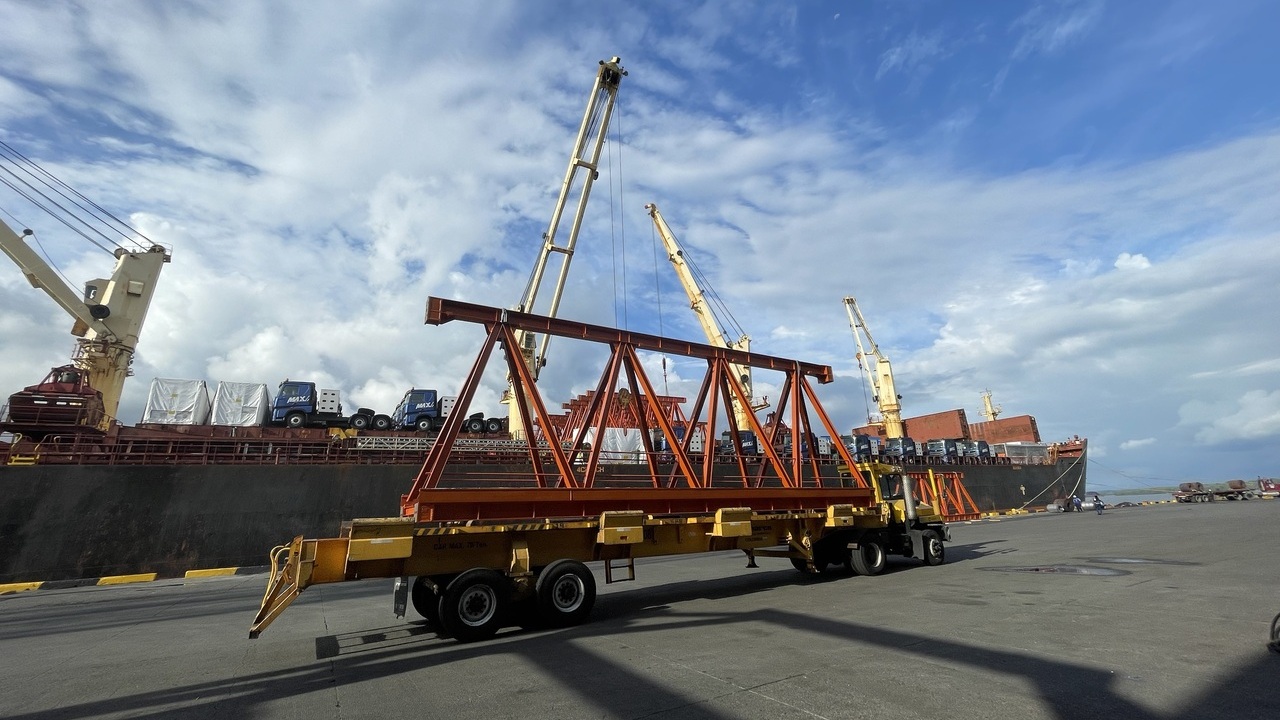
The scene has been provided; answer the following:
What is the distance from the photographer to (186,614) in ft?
37.9

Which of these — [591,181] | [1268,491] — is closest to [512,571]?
[591,181]

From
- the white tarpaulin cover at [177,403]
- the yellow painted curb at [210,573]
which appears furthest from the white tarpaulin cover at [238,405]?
the yellow painted curb at [210,573]

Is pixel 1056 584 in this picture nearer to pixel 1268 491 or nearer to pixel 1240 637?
pixel 1240 637

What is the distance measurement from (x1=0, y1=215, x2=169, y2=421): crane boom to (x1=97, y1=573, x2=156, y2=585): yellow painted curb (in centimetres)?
1408

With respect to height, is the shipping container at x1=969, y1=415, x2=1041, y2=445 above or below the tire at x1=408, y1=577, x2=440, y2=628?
above

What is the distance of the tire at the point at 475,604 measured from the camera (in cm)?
790

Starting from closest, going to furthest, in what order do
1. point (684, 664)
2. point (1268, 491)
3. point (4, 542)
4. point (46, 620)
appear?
1. point (684, 664)
2. point (46, 620)
3. point (4, 542)
4. point (1268, 491)

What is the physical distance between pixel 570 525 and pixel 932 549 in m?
11.2

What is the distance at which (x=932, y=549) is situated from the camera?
49.7ft

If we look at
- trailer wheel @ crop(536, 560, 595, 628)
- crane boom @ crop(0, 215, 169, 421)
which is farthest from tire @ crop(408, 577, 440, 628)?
crane boom @ crop(0, 215, 169, 421)

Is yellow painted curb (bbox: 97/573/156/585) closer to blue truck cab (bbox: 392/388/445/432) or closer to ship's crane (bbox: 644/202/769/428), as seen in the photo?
blue truck cab (bbox: 392/388/445/432)

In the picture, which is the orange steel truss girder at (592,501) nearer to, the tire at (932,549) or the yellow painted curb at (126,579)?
the tire at (932,549)

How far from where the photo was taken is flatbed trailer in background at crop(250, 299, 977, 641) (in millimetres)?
7973

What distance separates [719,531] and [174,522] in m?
20.5
